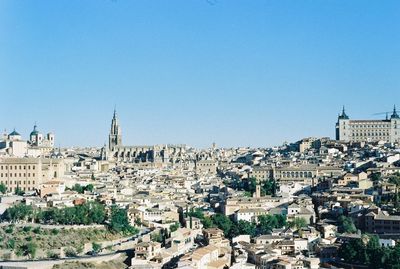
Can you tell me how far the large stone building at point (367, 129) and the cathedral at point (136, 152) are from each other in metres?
11.6

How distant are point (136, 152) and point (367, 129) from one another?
16606mm

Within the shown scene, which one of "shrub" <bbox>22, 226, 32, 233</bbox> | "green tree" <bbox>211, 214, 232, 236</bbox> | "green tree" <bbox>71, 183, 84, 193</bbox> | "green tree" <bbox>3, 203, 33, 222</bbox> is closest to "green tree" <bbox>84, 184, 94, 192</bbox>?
"green tree" <bbox>71, 183, 84, 193</bbox>

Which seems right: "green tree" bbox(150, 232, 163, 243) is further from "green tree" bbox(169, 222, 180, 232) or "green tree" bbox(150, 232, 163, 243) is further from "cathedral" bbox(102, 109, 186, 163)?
"cathedral" bbox(102, 109, 186, 163)

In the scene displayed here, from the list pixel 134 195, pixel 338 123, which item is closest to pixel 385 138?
pixel 338 123

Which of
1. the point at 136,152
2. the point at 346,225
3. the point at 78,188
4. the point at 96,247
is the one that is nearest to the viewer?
the point at 96,247

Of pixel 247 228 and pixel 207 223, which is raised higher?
pixel 207 223

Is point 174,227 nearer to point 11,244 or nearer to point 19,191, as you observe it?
point 11,244

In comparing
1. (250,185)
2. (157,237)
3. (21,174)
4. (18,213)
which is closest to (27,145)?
(21,174)

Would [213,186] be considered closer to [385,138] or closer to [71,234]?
[71,234]

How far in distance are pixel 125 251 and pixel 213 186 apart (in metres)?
12.0

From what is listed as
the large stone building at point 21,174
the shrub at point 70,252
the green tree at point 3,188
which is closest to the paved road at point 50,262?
the shrub at point 70,252

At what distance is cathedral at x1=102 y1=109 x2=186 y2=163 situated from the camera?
166ft

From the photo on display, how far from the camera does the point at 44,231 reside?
885 inches

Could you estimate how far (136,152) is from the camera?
5328 centimetres
